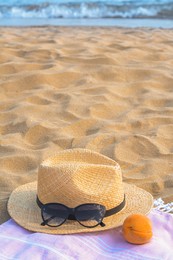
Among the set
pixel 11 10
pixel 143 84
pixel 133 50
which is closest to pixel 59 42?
pixel 133 50

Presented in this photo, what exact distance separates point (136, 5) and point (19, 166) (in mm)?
14514

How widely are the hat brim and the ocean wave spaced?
13.2 metres

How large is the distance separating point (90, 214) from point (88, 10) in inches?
600

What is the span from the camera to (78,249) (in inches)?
74.3

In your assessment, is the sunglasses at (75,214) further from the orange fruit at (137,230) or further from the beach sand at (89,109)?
the beach sand at (89,109)

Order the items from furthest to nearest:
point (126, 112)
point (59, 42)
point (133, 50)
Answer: point (59, 42) < point (133, 50) < point (126, 112)

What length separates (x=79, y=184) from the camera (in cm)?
200

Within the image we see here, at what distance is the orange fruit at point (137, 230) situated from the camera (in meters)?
1.88

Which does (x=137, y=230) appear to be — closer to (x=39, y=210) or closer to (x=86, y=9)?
(x=39, y=210)

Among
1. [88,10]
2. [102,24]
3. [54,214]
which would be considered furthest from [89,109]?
[88,10]

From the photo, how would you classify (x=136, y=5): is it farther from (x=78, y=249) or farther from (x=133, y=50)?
(x=78, y=249)

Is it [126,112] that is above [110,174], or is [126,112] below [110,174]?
below

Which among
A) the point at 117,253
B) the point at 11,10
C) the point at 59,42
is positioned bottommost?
the point at 11,10

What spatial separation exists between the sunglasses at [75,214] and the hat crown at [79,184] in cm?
3
